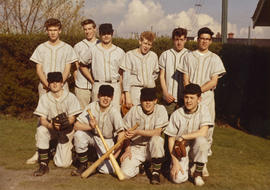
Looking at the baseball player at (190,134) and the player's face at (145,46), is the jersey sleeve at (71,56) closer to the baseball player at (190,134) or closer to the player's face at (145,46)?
the player's face at (145,46)

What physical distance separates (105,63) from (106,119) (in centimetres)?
90

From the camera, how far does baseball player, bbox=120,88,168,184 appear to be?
4.46m

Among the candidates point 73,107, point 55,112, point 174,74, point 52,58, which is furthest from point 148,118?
point 52,58

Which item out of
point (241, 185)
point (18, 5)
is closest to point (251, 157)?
point (241, 185)

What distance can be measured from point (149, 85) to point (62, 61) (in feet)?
4.52

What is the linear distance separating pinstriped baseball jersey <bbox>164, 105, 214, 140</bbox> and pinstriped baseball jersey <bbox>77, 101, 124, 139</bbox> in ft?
2.26

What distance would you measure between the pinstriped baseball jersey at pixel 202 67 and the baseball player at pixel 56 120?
170 cm

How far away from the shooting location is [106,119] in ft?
15.5

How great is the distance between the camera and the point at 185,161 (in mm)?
4520

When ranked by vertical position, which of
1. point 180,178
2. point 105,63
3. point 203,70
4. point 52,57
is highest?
point 52,57

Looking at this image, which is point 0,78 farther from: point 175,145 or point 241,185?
point 241,185

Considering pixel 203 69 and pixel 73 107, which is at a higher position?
pixel 203 69

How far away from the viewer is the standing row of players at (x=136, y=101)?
4.45 metres

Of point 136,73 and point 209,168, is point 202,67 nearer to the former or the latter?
point 136,73
